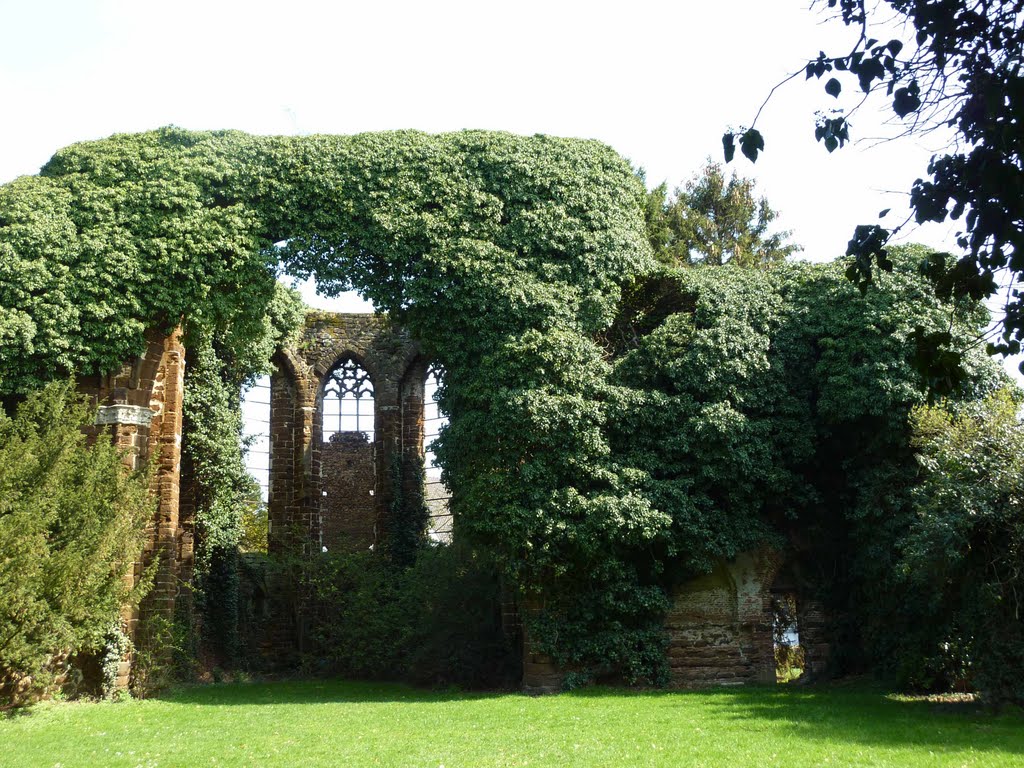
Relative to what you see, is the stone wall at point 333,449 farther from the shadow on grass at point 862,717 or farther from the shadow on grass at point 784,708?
the shadow on grass at point 862,717

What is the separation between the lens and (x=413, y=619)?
19875 millimetres

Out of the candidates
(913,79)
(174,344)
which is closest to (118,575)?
(174,344)

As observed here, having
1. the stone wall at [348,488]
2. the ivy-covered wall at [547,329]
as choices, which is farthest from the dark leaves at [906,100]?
the stone wall at [348,488]

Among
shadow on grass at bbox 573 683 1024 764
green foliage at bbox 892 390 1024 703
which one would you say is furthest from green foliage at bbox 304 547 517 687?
green foliage at bbox 892 390 1024 703

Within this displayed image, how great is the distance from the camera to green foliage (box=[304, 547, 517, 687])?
1720 centimetres

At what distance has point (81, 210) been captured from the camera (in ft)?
53.4

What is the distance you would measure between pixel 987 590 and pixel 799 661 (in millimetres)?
12076

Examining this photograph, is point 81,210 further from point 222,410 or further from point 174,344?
point 222,410

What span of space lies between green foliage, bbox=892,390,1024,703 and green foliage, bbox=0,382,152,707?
11.2 meters

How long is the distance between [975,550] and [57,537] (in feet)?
40.6

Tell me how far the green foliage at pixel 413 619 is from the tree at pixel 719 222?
13.1 metres

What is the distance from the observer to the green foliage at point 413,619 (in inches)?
677

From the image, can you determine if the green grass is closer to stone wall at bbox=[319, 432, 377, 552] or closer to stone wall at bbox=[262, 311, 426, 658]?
stone wall at bbox=[262, 311, 426, 658]

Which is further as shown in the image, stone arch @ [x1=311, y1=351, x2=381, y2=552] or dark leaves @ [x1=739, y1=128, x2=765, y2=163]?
stone arch @ [x1=311, y1=351, x2=381, y2=552]
